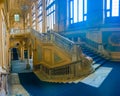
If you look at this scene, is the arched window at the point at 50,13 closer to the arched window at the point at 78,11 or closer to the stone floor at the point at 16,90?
the arched window at the point at 78,11

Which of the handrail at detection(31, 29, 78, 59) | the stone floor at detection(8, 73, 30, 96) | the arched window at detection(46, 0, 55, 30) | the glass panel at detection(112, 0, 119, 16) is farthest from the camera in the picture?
the arched window at detection(46, 0, 55, 30)

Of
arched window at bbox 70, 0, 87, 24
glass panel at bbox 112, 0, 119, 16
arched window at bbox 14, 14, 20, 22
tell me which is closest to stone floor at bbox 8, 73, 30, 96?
arched window at bbox 70, 0, 87, 24

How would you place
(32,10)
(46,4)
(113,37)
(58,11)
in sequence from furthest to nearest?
(32,10) → (46,4) → (58,11) → (113,37)

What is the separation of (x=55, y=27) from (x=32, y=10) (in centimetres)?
1551

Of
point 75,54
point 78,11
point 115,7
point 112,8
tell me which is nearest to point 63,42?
point 75,54

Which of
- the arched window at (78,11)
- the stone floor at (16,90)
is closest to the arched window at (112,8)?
the arched window at (78,11)

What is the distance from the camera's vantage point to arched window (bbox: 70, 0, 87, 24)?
18.4 metres

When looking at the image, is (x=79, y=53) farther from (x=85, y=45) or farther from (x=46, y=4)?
(x=46, y=4)

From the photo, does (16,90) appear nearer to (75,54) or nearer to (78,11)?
(75,54)

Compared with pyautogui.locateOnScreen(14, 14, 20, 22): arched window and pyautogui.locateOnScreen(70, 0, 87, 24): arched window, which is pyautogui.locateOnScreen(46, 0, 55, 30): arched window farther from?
pyautogui.locateOnScreen(14, 14, 20, 22): arched window

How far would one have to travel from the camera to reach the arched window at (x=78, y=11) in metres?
18.4

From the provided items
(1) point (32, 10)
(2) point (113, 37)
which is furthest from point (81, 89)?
(1) point (32, 10)

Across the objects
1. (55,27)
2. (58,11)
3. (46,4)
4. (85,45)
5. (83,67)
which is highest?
(46,4)

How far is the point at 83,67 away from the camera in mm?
11641
